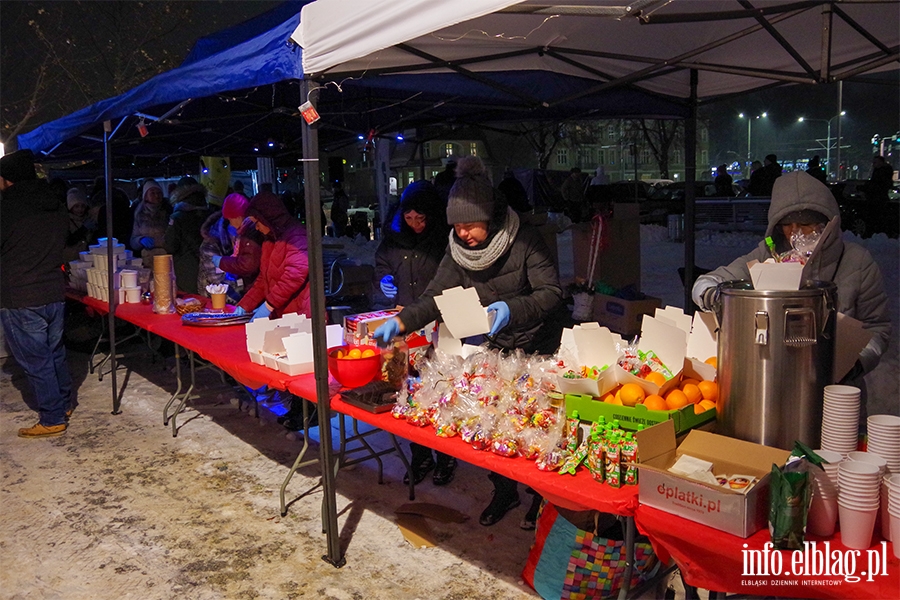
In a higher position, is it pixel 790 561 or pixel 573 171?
pixel 573 171

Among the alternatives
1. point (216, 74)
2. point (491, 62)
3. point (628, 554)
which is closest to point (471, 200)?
point (491, 62)

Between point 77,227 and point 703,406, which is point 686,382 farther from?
point 77,227

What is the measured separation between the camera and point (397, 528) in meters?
3.70

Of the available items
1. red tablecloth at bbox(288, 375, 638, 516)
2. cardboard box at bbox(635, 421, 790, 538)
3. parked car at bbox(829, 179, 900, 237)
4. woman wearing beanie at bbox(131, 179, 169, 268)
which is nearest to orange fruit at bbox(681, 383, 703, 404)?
cardboard box at bbox(635, 421, 790, 538)

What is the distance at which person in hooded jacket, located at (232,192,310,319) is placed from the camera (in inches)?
189

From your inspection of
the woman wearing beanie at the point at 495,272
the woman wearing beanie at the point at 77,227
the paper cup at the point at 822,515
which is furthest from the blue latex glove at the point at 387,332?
the woman wearing beanie at the point at 77,227

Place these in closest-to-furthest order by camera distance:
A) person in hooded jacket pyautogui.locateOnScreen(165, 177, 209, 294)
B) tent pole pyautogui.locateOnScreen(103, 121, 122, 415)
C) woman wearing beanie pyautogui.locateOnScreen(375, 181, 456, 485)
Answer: woman wearing beanie pyautogui.locateOnScreen(375, 181, 456, 485) → tent pole pyautogui.locateOnScreen(103, 121, 122, 415) → person in hooded jacket pyautogui.locateOnScreen(165, 177, 209, 294)

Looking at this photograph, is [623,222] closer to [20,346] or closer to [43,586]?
[20,346]

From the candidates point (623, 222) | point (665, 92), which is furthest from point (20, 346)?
point (623, 222)

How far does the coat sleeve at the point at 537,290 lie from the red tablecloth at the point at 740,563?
Result: 1466mm

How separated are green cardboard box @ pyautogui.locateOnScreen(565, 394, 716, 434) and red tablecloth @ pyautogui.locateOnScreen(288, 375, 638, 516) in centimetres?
19

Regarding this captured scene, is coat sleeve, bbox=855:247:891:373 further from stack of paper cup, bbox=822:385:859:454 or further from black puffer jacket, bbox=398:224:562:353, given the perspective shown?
black puffer jacket, bbox=398:224:562:353

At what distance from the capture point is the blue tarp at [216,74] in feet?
10.4

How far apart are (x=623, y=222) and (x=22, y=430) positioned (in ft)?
21.8
